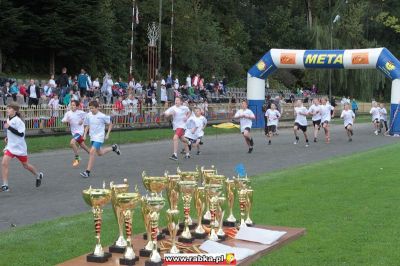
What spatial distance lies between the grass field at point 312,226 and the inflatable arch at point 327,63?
20.9 metres

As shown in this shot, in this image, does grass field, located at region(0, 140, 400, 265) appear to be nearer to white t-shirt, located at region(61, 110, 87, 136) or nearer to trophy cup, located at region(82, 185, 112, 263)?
trophy cup, located at region(82, 185, 112, 263)

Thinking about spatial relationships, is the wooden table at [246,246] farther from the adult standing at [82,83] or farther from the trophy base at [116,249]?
the adult standing at [82,83]

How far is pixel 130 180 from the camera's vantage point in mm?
15469

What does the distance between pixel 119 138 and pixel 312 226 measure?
19.4 metres

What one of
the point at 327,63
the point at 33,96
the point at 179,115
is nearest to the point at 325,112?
the point at 327,63

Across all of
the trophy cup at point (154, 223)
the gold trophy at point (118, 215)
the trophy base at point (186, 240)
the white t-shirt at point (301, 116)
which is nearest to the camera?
the trophy cup at point (154, 223)

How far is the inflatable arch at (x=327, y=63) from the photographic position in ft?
112

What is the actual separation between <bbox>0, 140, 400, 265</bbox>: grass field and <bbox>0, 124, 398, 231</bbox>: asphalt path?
4.78 feet

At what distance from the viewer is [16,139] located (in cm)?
1373

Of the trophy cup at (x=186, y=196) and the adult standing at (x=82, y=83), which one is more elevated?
the adult standing at (x=82, y=83)

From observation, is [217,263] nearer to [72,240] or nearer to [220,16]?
[72,240]

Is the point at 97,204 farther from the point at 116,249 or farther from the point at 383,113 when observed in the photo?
the point at 383,113

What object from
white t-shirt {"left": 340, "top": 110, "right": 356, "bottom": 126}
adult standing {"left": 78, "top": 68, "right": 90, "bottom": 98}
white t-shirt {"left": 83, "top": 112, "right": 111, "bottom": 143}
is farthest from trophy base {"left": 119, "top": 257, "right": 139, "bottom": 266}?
adult standing {"left": 78, "top": 68, "right": 90, "bottom": 98}

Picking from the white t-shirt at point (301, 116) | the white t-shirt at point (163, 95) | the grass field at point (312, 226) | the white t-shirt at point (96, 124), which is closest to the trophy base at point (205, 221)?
the grass field at point (312, 226)
